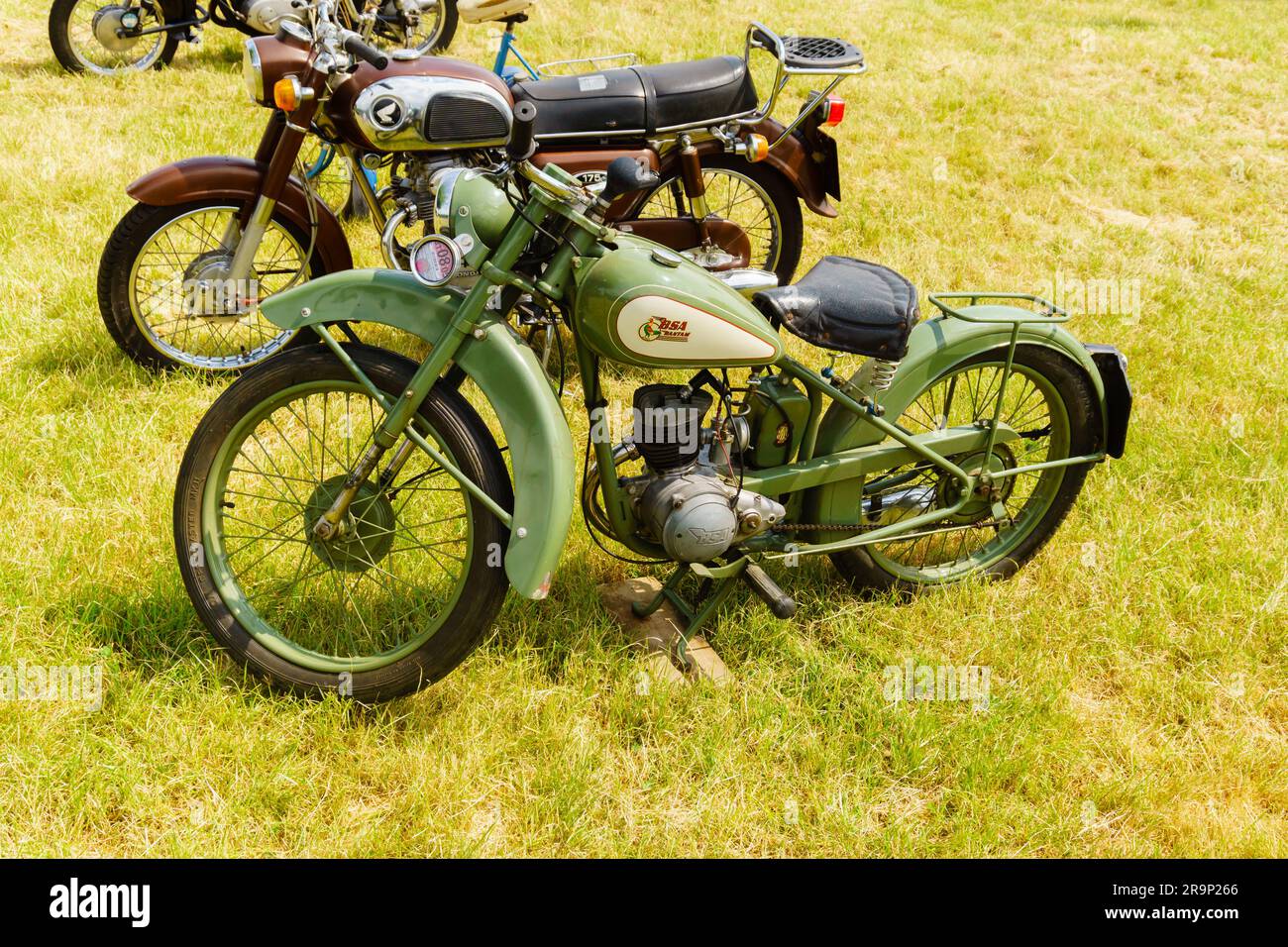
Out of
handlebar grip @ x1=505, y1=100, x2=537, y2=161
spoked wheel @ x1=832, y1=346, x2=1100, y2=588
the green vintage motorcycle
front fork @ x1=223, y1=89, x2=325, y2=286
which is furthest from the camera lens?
front fork @ x1=223, y1=89, x2=325, y2=286

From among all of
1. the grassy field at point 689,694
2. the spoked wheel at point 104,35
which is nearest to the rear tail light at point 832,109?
the grassy field at point 689,694

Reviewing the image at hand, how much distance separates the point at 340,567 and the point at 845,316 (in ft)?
5.28

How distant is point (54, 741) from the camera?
2783 mm

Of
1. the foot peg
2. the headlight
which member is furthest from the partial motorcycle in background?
the foot peg

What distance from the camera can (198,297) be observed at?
14.5 ft

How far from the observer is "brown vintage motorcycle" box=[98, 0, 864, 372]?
399cm

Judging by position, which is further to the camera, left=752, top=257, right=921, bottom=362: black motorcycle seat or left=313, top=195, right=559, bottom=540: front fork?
left=752, top=257, right=921, bottom=362: black motorcycle seat

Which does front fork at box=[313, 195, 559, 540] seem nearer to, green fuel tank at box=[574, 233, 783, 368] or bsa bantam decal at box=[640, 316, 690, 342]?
green fuel tank at box=[574, 233, 783, 368]

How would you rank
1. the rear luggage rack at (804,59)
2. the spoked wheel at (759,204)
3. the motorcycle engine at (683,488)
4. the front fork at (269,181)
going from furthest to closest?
the spoked wheel at (759,204) < the rear luggage rack at (804,59) < the front fork at (269,181) < the motorcycle engine at (683,488)

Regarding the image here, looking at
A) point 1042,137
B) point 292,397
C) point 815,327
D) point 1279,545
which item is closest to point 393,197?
point 292,397

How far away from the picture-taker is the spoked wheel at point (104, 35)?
304 inches

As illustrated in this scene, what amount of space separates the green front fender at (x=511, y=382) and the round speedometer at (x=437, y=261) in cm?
7

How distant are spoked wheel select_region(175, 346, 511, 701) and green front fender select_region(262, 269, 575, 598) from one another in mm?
89

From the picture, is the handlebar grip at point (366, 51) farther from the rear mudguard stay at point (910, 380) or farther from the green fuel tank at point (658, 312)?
the rear mudguard stay at point (910, 380)
